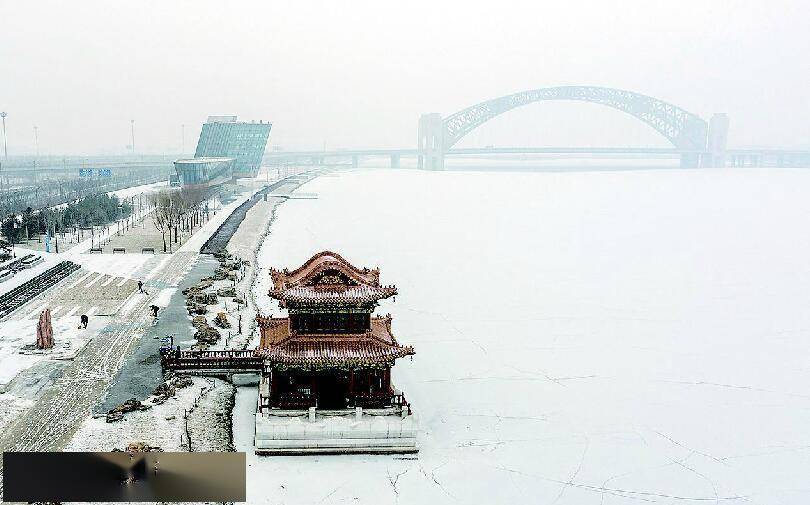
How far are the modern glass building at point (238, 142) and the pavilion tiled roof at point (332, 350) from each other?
115760 millimetres

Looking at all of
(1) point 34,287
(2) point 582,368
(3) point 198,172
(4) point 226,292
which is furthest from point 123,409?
(3) point 198,172

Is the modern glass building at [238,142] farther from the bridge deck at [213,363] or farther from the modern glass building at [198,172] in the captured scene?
the bridge deck at [213,363]

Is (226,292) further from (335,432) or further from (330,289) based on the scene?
(335,432)

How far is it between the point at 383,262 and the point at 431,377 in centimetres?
2219

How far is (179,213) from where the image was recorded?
6038 centimetres

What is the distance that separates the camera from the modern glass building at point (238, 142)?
132125 millimetres

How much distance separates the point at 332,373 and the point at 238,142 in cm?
12116

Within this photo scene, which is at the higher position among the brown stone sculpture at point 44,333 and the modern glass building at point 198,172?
the modern glass building at point 198,172

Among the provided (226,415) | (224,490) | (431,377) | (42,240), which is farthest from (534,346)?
(42,240)

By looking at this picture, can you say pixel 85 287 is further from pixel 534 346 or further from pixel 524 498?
pixel 524 498

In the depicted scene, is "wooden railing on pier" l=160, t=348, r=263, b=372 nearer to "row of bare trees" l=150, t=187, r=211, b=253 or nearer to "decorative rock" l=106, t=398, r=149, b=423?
"decorative rock" l=106, t=398, r=149, b=423

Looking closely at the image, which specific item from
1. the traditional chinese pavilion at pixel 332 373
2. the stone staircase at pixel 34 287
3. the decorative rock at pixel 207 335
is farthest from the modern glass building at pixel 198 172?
the traditional chinese pavilion at pixel 332 373

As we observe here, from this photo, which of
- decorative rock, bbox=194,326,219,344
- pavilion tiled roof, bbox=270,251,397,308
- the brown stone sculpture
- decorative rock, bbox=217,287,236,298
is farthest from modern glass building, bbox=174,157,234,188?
pavilion tiled roof, bbox=270,251,397,308

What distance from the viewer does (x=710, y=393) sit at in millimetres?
24312
